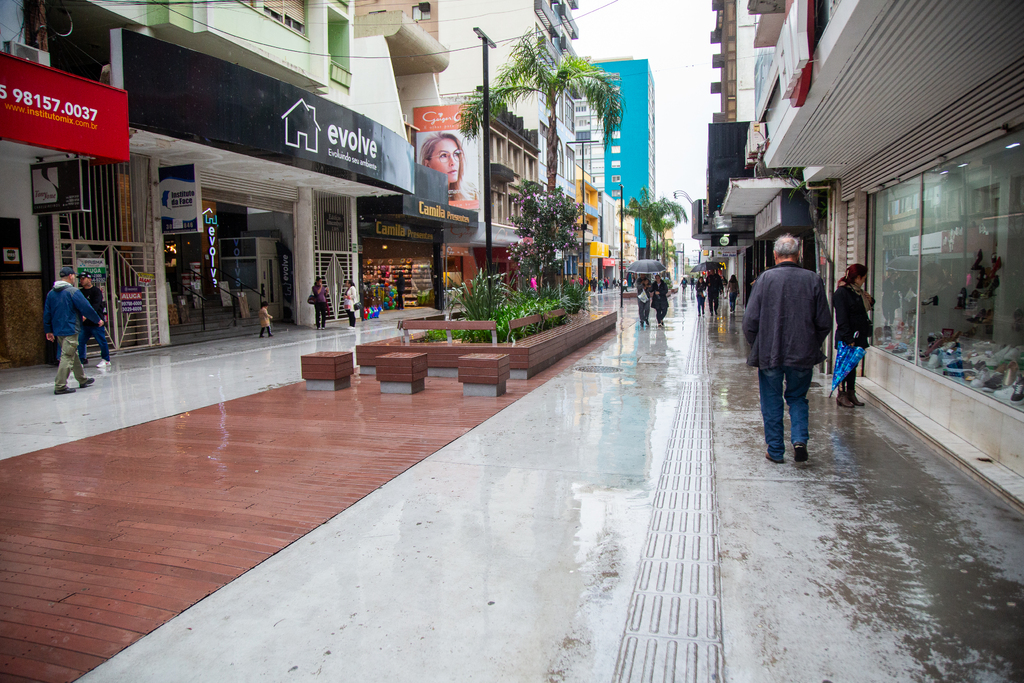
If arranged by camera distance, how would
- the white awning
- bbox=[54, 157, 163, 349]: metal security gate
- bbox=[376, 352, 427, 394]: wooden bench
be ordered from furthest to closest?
bbox=[54, 157, 163, 349]: metal security gate → the white awning → bbox=[376, 352, 427, 394]: wooden bench

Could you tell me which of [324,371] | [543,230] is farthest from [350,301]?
[324,371]

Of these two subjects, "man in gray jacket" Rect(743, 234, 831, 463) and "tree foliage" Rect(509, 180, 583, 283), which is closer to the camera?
"man in gray jacket" Rect(743, 234, 831, 463)

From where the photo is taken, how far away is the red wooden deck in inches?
127

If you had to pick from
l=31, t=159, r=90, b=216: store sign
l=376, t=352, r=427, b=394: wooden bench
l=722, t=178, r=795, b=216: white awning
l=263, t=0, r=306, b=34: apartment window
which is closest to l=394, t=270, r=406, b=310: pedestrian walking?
l=263, t=0, r=306, b=34: apartment window

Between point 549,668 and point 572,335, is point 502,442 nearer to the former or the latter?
point 549,668

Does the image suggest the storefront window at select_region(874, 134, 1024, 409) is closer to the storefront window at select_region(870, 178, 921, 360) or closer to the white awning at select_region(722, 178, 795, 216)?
the storefront window at select_region(870, 178, 921, 360)

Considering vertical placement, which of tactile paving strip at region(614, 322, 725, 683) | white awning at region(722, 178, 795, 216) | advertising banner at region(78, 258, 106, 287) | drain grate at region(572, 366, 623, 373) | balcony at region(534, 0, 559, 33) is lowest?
tactile paving strip at region(614, 322, 725, 683)

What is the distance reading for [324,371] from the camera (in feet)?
30.9

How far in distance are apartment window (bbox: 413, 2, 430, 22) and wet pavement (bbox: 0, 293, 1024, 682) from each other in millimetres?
47129

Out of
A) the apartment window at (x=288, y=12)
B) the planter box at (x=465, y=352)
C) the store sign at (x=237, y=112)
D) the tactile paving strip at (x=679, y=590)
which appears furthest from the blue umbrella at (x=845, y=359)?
the apartment window at (x=288, y=12)

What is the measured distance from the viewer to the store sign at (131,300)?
1466cm

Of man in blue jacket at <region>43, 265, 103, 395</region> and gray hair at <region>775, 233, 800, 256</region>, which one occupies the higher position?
gray hair at <region>775, 233, 800, 256</region>

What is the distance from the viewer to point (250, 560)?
3838mm

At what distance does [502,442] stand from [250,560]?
9.77 ft
